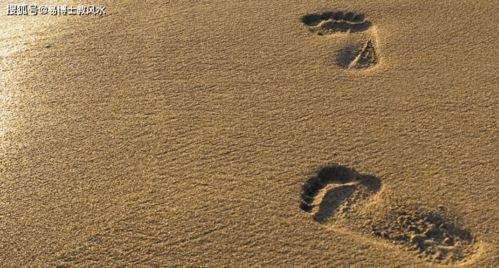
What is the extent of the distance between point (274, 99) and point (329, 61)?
0.30 metres

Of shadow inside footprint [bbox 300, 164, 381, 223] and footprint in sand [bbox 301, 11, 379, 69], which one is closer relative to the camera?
shadow inside footprint [bbox 300, 164, 381, 223]

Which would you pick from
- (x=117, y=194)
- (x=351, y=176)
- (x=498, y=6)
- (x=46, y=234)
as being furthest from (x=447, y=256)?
(x=498, y=6)

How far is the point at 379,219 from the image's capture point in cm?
165

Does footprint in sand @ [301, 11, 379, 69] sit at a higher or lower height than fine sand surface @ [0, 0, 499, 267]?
higher

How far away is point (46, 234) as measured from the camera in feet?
5.33

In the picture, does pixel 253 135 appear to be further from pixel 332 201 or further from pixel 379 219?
pixel 379 219

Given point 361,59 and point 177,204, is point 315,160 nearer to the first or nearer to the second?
point 177,204

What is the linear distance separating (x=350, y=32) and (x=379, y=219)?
37.5 inches

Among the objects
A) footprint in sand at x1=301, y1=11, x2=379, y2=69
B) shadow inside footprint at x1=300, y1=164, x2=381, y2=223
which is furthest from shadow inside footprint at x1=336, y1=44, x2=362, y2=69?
shadow inside footprint at x1=300, y1=164, x2=381, y2=223

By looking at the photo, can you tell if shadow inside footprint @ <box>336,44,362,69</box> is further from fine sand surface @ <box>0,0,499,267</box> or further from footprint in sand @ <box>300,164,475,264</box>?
footprint in sand @ <box>300,164,475,264</box>

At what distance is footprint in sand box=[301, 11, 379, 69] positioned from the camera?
2217mm

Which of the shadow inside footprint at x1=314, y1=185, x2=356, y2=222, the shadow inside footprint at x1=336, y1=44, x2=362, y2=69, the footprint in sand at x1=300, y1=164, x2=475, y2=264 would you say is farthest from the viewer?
the shadow inside footprint at x1=336, y1=44, x2=362, y2=69

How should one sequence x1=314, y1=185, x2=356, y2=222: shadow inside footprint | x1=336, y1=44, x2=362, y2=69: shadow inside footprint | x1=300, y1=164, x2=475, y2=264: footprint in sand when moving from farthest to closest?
x1=336, y1=44, x2=362, y2=69: shadow inside footprint < x1=314, y1=185, x2=356, y2=222: shadow inside footprint < x1=300, y1=164, x2=475, y2=264: footprint in sand

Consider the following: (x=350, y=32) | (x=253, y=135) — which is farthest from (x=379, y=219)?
(x=350, y=32)
